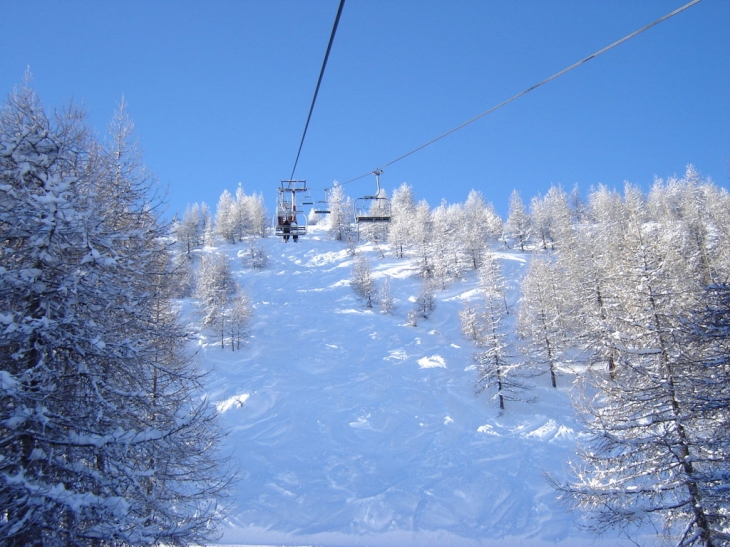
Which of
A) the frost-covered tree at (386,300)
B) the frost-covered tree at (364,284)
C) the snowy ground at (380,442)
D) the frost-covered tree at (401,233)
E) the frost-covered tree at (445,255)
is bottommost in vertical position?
the snowy ground at (380,442)

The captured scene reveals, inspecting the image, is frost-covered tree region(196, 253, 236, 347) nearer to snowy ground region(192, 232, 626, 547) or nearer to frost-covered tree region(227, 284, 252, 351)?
frost-covered tree region(227, 284, 252, 351)

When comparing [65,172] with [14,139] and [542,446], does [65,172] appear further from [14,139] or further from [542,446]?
[542,446]

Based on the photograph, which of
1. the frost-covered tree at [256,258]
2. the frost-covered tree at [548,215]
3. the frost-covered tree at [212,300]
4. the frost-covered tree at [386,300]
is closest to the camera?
the frost-covered tree at [212,300]

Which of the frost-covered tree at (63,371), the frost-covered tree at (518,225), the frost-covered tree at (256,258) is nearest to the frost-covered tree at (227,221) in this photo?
the frost-covered tree at (256,258)

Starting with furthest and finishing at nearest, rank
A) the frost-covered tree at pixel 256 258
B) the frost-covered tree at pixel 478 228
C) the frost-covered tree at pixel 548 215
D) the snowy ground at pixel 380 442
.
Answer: the frost-covered tree at pixel 256 258 → the frost-covered tree at pixel 548 215 → the frost-covered tree at pixel 478 228 → the snowy ground at pixel 380 442

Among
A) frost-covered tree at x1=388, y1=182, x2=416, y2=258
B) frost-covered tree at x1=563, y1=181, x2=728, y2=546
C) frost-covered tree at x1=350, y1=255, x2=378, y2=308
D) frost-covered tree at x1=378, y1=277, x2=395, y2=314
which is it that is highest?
frost-covered tree at x1=388, y1=182, x2=416, y2=258

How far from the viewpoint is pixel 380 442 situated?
2509cm

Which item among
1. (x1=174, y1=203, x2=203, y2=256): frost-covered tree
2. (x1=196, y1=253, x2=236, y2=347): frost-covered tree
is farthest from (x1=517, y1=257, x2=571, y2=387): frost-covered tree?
(x1=174, y1=203, x2=203, y2=256): frost-covered tree

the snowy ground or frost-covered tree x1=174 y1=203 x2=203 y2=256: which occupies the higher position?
frost-covered tree x1=174 y1=203 x2=203 y2=256

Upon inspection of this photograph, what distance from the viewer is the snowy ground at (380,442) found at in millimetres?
17906

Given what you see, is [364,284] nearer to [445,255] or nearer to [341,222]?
[445,255]

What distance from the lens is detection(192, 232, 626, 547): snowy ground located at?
705 inches

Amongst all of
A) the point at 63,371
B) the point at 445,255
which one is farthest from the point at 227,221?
the point at 63,371

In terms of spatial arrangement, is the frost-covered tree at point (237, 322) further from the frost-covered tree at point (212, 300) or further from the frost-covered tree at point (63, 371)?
the frost-covered tree at point (63, 371)
